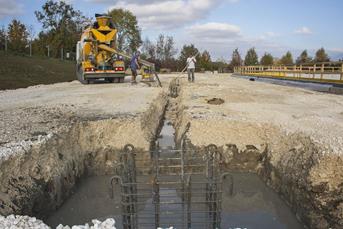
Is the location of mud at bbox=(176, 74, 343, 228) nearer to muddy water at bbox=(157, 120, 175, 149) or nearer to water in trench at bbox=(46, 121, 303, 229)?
water in trench at bbox=(46, 121, 303, 229)

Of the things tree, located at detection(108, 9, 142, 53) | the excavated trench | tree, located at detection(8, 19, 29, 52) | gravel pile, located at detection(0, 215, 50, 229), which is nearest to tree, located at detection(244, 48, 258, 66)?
tree, located at detection(108, 9, 142, 53)

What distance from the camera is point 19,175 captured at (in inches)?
248

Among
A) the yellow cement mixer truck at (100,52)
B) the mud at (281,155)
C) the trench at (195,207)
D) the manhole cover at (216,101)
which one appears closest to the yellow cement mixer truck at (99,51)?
the yellow cement mixer truck at (100,52)

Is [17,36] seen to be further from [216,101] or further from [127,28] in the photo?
[216,101]

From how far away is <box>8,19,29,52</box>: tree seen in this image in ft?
144

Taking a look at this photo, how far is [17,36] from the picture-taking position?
47.7 meters

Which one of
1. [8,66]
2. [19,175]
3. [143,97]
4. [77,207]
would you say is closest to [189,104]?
[143,97]

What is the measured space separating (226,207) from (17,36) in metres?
47.0

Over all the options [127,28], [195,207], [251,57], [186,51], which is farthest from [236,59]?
[195,207]

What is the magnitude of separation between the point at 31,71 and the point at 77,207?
23.3 meters

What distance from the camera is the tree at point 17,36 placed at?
43.9 meters

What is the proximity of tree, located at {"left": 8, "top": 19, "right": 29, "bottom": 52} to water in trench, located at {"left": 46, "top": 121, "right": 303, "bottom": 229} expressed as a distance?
39.9 m

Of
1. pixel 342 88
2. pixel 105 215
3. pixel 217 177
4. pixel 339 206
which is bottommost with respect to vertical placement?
pixel 105 215

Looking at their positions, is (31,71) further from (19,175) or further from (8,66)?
(19,175)
